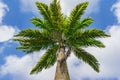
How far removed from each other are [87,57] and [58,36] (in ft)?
11.4

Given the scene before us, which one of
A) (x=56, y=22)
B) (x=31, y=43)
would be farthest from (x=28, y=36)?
(x=56, y=22)

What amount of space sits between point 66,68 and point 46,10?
17.7ft

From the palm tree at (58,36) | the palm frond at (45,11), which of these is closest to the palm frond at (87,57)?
the palm tree at (58,36)


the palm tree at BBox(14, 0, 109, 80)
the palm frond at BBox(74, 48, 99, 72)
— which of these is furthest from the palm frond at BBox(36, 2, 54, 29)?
the palm frond at BBox(74, 48, 99, 72)

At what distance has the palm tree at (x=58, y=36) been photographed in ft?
107

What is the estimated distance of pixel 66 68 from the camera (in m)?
31.7

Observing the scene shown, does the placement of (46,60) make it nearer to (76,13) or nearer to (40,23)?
(40,23)

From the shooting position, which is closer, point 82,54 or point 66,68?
point 66,68

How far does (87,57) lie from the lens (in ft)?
112

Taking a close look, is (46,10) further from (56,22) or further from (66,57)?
(66,57)

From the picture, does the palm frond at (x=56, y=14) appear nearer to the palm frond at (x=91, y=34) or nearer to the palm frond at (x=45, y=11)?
the palm frond at (x=45, y=11)

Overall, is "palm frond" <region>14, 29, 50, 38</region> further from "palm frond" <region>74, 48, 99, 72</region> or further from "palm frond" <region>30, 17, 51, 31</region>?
"palm frond" <region>74, 48, 99, 72</region>

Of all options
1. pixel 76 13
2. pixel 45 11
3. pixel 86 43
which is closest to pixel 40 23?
pixel 45 11

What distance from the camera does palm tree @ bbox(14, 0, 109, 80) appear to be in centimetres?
3256
